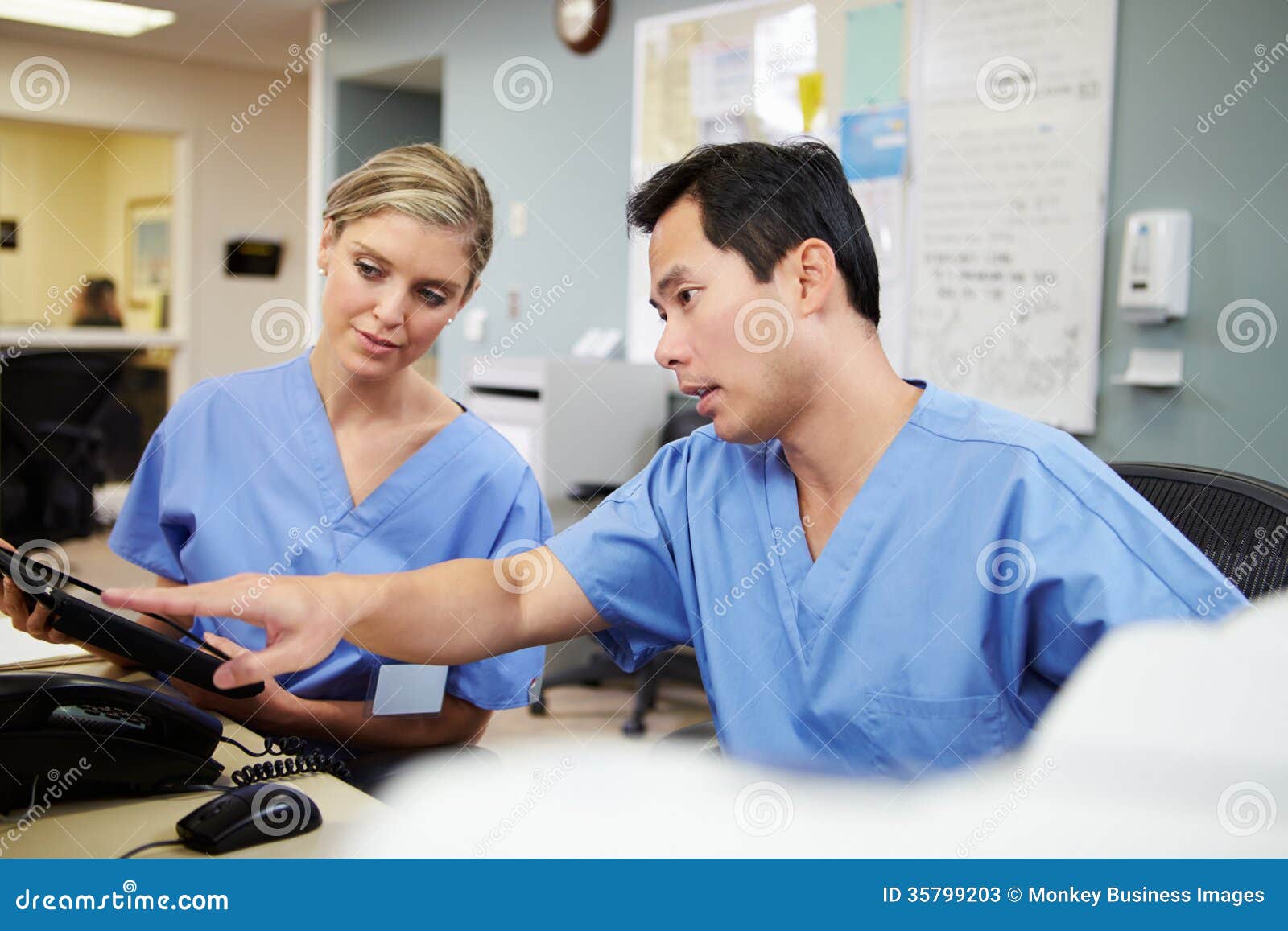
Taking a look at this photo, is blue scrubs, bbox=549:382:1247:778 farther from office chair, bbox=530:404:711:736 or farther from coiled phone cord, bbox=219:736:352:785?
office chair, bbox=530:404:711:736

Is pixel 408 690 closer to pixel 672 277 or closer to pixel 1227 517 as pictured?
pixel 672 277

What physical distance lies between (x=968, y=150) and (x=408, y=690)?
93.7 inches

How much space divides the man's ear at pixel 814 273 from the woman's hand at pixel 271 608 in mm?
545

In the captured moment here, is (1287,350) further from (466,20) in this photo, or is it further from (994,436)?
(466,20)

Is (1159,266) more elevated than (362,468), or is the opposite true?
(1159,266)

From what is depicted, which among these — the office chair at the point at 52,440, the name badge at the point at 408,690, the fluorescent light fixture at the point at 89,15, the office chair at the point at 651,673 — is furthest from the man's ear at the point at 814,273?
the fluorescent light fixture at the point at 89,15

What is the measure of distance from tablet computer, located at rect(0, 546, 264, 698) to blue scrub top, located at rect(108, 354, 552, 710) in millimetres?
418

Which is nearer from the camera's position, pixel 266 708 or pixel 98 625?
pixel 98 625

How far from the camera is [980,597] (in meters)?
1.11

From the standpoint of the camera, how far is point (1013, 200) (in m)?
3.04

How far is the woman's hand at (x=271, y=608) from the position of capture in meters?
0.92

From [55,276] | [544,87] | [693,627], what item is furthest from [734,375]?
[55,276]

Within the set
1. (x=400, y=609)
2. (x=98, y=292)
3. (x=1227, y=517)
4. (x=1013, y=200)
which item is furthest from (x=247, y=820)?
(x=98, y=292)

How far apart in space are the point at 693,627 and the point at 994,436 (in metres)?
0.41
